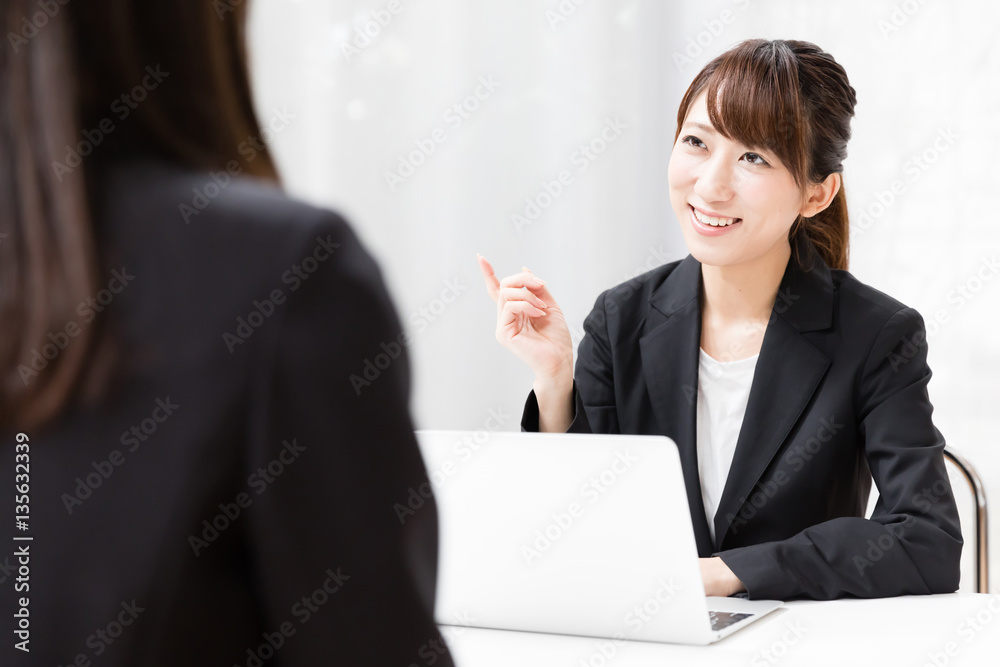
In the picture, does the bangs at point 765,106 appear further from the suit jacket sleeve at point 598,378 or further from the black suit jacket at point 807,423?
the suit jacket sleeve at point 598,378

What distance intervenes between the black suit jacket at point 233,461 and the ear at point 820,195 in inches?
53.2

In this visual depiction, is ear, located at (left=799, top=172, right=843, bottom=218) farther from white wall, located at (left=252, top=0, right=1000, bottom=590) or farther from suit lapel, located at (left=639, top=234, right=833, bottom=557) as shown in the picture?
white wall, located at (left=252, top=0, right=1000, bottom=590)

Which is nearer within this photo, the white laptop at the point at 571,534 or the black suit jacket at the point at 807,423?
the white laptop at the point at 571,534

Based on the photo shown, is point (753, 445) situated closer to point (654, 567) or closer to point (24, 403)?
point (654, 567)

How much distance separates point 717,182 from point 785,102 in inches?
6.4

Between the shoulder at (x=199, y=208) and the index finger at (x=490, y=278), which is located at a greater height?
the shoulder at (x=199, y=208)

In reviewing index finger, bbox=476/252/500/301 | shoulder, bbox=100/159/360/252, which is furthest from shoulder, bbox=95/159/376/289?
index finger, bbox=476/252/500/301

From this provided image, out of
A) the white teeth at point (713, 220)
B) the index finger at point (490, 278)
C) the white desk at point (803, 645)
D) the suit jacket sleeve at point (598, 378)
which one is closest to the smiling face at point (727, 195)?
the white teeth at point (713, 220)

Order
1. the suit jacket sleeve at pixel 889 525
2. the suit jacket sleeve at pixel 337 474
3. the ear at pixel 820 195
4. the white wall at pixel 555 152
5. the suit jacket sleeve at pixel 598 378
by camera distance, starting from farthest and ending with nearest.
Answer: the white wall at pixel 555 152 < the suit jacket sleeve at pixel 598 378 < the ear at pixel 820 195 < the suit jacket sleeve at pixel 889 525 < the suit jacket sleeve at pixel 337 474

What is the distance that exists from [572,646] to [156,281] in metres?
0.75

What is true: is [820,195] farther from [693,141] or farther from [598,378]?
[598,378]

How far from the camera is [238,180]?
15.8 inches

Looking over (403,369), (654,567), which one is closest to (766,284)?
(654,567)

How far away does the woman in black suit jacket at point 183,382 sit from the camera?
14.9 inches
